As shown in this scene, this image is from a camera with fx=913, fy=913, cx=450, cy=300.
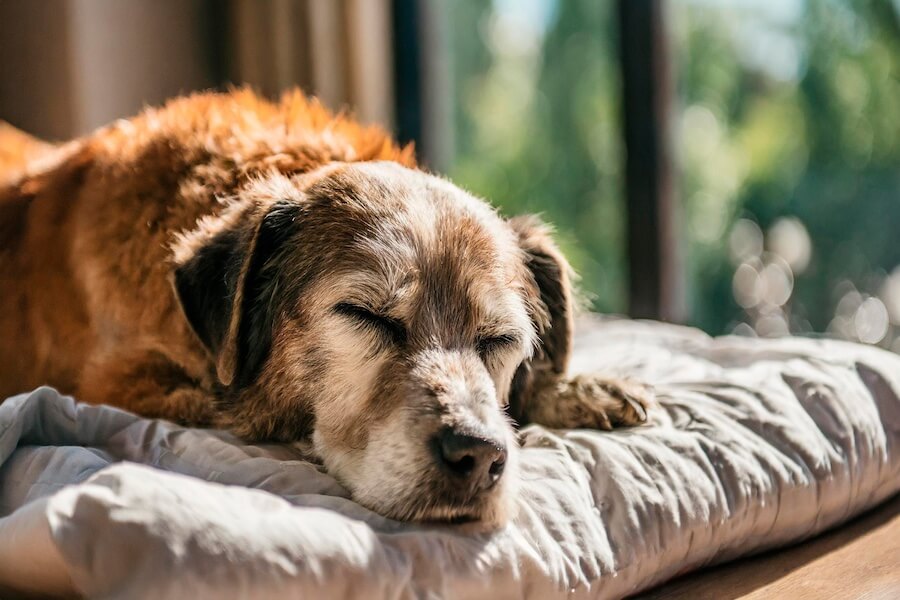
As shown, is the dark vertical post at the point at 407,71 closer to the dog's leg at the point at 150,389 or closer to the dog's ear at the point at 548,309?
the dog's ear at the point at 548,309

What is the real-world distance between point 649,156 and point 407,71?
1509 mm

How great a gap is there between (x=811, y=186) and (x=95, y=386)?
2800mm

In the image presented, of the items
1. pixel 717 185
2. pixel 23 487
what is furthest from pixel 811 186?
pixel 23 487

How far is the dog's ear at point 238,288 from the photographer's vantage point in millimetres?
1604

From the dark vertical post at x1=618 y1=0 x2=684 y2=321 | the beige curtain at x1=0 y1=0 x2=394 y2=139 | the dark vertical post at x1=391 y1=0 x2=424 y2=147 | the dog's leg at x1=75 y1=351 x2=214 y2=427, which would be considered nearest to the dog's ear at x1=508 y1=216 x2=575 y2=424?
the dog's leg at x1=75 y1=351 x2=214 y2=427

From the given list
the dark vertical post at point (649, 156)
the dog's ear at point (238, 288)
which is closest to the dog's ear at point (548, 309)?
the dog's ear at point (238, 288)

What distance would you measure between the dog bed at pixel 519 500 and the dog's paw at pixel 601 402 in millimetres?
47

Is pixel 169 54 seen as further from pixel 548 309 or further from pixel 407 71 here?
pixel 548 309

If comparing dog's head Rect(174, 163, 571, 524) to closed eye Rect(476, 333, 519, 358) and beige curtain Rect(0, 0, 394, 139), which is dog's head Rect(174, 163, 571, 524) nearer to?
closed eye Rect(476, 333, 519, 358)

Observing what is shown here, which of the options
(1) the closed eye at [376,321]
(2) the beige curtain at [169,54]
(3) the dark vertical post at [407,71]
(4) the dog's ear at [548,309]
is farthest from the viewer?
(3) the dark vertical post at [407,71]

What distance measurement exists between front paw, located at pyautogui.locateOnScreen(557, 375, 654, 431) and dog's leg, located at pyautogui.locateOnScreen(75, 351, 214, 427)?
2.23ft

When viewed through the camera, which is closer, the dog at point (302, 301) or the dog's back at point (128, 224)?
the dog at point (302, 301)

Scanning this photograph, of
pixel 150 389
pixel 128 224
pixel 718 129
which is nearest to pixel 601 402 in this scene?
pixel 150 389

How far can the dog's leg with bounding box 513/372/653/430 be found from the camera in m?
1.70
